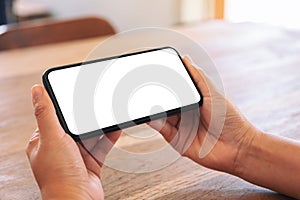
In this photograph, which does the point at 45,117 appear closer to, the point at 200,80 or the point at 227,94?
the point at 200,80

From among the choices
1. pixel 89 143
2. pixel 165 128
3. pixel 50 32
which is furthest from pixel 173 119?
pixel 50 32

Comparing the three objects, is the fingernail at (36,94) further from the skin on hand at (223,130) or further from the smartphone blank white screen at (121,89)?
the skin on hand at (223,130)

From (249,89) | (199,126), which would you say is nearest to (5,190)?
(199,126)

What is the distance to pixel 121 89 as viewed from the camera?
1.90 feet

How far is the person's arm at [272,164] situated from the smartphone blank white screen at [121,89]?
0.32 ft

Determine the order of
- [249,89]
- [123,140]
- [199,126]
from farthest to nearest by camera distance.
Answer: [249,89] → [123,140] → [199,126]

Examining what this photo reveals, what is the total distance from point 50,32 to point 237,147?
92 cm

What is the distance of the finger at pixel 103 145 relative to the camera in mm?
554

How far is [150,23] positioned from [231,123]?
Result: 223 centimetres

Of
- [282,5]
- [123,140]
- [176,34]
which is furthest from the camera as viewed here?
[282,5]

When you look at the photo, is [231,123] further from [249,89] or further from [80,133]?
[249,89]

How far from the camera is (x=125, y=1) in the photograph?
9.07 feet

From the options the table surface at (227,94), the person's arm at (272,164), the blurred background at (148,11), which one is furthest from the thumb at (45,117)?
the blurred background at (148,11)

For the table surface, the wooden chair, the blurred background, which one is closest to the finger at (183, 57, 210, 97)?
the table surface
